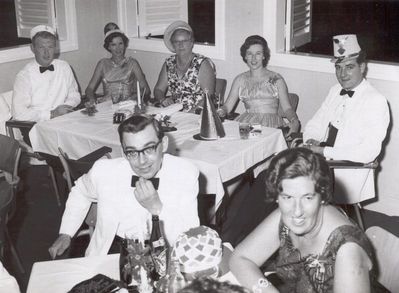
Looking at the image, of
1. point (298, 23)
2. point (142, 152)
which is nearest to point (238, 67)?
point (298, 23)

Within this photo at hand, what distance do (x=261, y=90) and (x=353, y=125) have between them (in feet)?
3.48

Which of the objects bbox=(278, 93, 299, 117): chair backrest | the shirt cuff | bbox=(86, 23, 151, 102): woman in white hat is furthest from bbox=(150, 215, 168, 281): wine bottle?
bbox=(86, 23, 151, 102): woman in white hat

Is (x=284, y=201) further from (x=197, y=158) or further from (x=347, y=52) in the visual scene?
(x=347, y=52)

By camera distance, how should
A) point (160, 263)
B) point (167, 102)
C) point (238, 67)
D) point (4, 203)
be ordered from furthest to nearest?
point (238, 67) < point (167, 102) < point (4, 203) < point (160, 263)

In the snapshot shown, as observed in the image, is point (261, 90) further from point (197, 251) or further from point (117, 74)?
point (197, 251)

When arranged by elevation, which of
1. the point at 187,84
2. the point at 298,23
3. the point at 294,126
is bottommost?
the point at 294,126

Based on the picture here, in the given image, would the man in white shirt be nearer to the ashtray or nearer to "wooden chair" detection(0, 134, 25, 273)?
the ashtray

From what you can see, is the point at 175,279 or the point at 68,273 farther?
the point at 68,273

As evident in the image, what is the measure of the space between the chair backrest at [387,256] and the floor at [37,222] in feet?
5.29

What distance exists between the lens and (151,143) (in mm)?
2475

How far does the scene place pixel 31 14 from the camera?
A: 5918 mm

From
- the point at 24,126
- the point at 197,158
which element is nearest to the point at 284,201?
the point at 197,158

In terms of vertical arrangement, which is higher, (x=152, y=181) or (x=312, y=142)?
(x=152, y=181)

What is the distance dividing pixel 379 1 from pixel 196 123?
4607 mm
